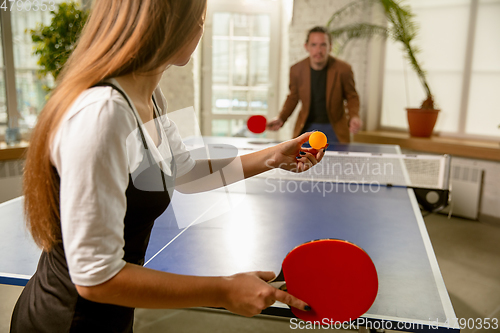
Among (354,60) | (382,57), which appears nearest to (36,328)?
(354,60)

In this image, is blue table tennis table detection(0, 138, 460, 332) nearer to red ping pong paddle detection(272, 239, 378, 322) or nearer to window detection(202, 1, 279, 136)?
red ping pong paddle detection(272, 239, 378, 322)

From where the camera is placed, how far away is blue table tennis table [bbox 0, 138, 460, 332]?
109 centimetres

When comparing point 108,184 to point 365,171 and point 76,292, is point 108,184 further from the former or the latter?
point 365,171

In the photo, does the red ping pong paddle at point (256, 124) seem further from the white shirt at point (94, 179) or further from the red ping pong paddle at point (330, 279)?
the white shirt at point (94, 179)

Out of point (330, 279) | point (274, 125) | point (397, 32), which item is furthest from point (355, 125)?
point (330, 279)

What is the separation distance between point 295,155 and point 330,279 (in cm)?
48

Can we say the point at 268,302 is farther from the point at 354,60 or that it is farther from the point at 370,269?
the point at 354,60

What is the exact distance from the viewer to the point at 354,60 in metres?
5.11

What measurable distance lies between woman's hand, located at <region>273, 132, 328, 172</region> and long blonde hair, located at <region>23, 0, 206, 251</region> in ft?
1.77

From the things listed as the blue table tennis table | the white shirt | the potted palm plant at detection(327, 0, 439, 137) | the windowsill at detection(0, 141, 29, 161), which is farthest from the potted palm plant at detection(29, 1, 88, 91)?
the white shirt

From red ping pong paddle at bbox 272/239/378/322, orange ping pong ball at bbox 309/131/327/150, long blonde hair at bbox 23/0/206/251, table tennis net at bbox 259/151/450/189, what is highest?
long blonde hair at bbox 23/0/206/251

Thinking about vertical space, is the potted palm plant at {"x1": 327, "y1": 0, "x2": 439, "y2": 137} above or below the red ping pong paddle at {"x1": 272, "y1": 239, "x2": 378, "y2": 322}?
above

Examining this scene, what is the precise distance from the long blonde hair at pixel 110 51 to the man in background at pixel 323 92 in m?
3.30

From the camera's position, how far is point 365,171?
8.56 ft
